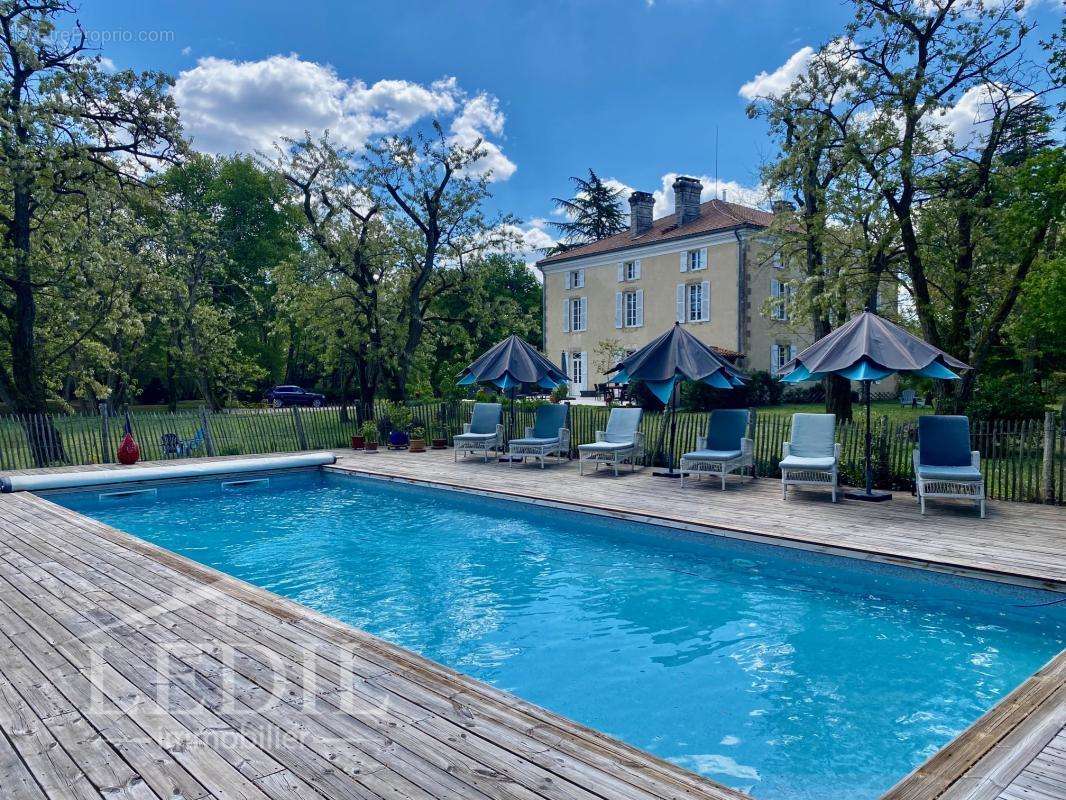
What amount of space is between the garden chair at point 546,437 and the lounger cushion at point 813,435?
14.6 ft

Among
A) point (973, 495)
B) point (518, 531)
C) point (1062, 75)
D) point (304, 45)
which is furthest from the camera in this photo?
point (304, 45)

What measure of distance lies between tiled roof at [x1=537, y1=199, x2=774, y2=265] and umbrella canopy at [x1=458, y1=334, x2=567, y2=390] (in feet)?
60.0

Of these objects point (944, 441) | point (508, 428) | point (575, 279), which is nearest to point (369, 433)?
point (508, 428)

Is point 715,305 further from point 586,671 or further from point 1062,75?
point 586,671

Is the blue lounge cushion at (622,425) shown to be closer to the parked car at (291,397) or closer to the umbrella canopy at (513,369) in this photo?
the umbrella canopy at (513,369)

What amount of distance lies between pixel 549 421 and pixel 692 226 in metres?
21.1

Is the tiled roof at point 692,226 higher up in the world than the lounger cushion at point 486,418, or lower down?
higher up

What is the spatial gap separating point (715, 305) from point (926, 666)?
85.7 feet

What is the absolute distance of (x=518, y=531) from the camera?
8609 mm

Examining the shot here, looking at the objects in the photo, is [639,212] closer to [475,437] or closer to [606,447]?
[475,437]

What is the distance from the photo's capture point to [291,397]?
119 ft

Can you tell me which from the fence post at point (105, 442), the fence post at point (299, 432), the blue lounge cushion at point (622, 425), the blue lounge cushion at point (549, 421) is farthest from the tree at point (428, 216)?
the blue lounge cushion at point (622, 425)

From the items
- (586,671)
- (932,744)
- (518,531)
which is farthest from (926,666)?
(518,531)

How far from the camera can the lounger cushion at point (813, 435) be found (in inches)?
361
